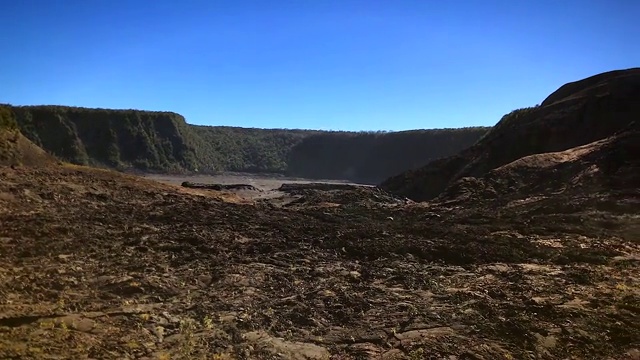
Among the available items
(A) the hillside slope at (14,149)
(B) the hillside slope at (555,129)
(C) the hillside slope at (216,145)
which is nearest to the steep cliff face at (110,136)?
(C) the hillside slope at (216,145)

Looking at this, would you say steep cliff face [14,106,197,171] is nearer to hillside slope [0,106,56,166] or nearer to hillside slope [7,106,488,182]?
hillside slope [7,106,488,182]

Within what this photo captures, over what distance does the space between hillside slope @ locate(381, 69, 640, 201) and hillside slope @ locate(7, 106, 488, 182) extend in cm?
3270

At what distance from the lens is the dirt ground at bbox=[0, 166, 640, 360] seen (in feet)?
18.9

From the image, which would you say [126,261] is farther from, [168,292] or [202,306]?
[202,306]

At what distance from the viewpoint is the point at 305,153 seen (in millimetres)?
75562

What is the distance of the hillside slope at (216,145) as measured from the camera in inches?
2103

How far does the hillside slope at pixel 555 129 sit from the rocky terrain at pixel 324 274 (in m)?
5.86

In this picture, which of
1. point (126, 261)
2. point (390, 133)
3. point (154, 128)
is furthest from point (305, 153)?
point (126, 261)

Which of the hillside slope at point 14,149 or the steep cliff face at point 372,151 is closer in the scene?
the hillside slope at point 14,149

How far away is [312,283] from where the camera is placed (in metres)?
8.30

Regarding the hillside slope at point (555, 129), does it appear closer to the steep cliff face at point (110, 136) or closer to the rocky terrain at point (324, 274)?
the rocky terrain at point (324, 274)

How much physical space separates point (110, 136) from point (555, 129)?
4663 centimetres

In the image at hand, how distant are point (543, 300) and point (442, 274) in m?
2.02

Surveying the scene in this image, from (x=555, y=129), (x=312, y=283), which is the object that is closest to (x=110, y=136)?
(x=555, y=129)
